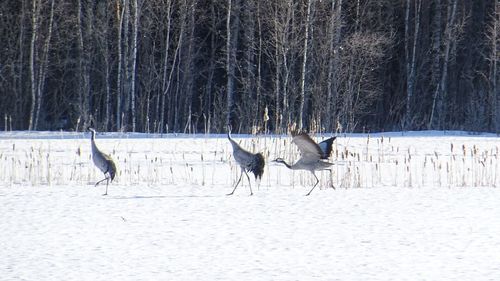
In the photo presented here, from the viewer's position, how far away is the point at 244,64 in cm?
2722

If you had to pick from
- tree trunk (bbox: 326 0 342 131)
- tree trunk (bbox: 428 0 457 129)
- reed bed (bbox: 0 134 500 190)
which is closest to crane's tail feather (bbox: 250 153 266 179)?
reed bed (bbox: 0 134 500 190)

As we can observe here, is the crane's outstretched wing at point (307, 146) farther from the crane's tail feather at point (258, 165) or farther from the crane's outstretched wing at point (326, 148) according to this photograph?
the crane's tail feather at point (258, 165)

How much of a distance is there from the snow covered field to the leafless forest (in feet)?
33.8

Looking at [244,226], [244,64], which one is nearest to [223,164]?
[244,226]

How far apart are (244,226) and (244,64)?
1989 cm

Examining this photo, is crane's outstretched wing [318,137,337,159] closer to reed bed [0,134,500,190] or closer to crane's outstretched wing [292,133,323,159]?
crane's outstretched wing [292,133,323,159]

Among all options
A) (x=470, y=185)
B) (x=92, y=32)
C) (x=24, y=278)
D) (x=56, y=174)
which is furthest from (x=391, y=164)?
(x=92, y=32)

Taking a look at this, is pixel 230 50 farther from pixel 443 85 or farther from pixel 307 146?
pixel 307 146

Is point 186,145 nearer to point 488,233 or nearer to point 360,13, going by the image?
point 488,233

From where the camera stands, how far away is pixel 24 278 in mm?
5496

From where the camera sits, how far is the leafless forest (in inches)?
902

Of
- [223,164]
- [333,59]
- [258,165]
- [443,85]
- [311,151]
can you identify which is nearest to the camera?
[258,165]

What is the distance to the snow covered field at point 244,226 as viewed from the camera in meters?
5.91

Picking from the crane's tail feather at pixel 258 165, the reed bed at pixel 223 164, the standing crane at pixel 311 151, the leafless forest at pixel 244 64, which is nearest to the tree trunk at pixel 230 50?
the leafless forest at pixel 244 64
